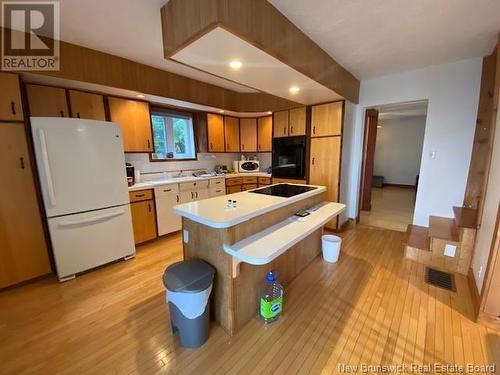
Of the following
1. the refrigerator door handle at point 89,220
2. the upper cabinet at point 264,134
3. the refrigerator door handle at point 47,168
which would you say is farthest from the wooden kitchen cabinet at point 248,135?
the refrigerator door handle at point 47,168

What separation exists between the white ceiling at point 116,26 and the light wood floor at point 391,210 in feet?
14.5

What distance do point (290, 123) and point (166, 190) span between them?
2511 mm

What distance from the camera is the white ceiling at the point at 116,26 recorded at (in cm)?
168

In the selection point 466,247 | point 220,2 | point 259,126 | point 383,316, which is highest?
point 220,2

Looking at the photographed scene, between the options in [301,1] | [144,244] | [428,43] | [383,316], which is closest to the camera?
[301,1]

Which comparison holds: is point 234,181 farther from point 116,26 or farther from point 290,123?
point 116,26

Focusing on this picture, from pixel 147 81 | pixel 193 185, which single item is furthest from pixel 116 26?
pixel 193 185

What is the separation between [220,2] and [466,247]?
11.3 feet

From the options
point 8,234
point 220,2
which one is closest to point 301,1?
point 220,2

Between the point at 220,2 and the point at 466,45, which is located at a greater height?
the point at 466,45

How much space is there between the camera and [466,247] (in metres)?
2.41

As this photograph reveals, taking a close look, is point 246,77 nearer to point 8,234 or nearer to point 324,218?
point 324,218

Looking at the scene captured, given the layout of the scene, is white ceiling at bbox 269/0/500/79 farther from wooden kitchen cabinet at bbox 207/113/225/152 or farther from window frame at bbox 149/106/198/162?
window frame at bbox 149/106/198/162

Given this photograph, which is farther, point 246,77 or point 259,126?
point 259,126
